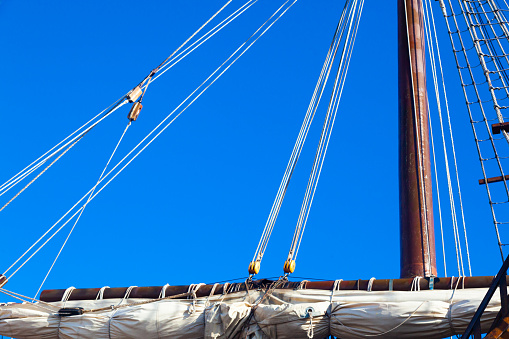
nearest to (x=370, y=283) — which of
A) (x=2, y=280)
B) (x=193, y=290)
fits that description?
(x=193, y=290)

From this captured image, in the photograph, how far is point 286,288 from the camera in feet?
38.5

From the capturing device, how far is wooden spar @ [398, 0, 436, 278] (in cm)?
1230

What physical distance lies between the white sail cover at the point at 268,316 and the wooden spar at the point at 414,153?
1.71 metres

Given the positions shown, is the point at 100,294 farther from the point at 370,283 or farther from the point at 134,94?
the point at 370,283

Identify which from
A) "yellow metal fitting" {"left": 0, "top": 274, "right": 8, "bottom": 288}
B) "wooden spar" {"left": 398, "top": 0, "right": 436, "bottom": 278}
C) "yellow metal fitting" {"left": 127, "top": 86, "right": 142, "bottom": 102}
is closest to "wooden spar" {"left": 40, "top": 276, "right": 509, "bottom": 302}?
"yellow metal fitting" {"left": 0, "top": 274, "right": 8, "bottom": 288}

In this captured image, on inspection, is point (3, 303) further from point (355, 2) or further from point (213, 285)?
point (355, 2)

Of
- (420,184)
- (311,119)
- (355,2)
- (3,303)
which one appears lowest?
(3,303)

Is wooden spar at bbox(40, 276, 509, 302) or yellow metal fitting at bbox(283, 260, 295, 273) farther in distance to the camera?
yellow metal fitting at bbox(283, 260, 295, 273)

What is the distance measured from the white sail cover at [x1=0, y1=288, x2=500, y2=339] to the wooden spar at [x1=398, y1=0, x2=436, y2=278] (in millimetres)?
1705

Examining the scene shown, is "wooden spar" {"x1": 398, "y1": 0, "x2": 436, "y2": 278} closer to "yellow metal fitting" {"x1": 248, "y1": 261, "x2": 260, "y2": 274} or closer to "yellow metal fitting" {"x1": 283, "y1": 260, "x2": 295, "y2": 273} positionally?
"yellow metal fitting" {"x1": 283, "y1": 260, "x2": 295, "y2": 273}

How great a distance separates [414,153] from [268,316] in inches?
183

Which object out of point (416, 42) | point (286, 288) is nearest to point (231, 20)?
point (416, 42)

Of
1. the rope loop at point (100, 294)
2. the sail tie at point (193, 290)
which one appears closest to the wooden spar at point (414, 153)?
the sail tie at point (193, 290)

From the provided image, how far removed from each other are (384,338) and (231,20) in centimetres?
839
